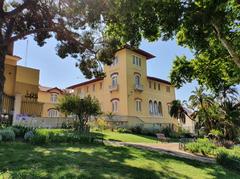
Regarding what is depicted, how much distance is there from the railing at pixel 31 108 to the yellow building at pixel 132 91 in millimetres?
13026

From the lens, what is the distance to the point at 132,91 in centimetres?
3644

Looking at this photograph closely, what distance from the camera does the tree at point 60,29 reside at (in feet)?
48.5

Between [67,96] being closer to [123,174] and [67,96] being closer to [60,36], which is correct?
[60,36]

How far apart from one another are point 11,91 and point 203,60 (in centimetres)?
1576

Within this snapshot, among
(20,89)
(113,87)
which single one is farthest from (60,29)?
(113,87)

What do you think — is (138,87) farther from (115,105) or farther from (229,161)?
(229,161)

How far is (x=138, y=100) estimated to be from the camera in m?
37.6

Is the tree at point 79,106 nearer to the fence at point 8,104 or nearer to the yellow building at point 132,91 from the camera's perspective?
the fence at point 8,104

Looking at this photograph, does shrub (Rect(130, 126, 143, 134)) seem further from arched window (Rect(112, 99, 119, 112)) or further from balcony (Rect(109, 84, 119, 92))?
balcony (Rect(109, 84, 119, 92))

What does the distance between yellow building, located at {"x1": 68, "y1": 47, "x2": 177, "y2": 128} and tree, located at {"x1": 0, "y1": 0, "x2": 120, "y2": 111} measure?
53.9 ft

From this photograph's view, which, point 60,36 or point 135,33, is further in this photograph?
point 60,36

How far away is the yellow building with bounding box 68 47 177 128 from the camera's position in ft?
117

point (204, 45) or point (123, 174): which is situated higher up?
point (204, 45)

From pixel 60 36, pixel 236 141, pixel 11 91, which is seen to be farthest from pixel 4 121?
pixel 236 141
